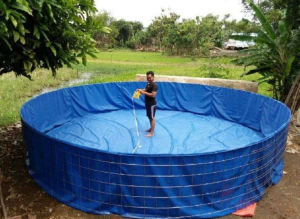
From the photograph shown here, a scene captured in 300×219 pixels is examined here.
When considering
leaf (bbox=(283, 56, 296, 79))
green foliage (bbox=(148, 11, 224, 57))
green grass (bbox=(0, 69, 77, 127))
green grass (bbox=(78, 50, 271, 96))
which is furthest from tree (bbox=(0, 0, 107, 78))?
green foliage (bbox=(148, 11, 224, 57))

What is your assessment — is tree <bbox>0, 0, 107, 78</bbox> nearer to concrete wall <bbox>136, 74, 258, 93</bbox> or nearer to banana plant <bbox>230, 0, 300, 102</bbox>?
banana plant <bbox>230, 0, 300, 102</bbox>

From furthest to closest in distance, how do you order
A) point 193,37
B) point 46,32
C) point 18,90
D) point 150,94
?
point 193,37
point 18,90
point 150,94
point 46,32

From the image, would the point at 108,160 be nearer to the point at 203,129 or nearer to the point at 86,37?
the point at 86,37

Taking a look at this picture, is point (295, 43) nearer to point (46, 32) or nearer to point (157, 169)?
point (157, 169)

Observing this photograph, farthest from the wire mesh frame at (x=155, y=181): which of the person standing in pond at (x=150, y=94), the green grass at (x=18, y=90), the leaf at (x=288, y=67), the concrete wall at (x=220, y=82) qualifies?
the concrete wall at (x=220, y=82)

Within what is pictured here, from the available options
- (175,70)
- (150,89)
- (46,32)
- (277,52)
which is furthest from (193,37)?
(46,32)

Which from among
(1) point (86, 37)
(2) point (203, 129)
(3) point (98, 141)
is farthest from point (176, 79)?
(1) point (86, 37)

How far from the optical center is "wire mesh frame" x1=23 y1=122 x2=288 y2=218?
4.05 m

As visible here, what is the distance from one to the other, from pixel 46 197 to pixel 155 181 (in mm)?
1912

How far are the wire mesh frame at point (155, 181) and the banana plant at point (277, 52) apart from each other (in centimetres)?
505

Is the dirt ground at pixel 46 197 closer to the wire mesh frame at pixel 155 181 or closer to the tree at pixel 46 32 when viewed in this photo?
the wire mesh frame at pixel 155 181

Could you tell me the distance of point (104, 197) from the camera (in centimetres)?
427

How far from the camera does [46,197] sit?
4.71 m

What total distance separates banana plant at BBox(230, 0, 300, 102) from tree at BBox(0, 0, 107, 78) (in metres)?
5.87
